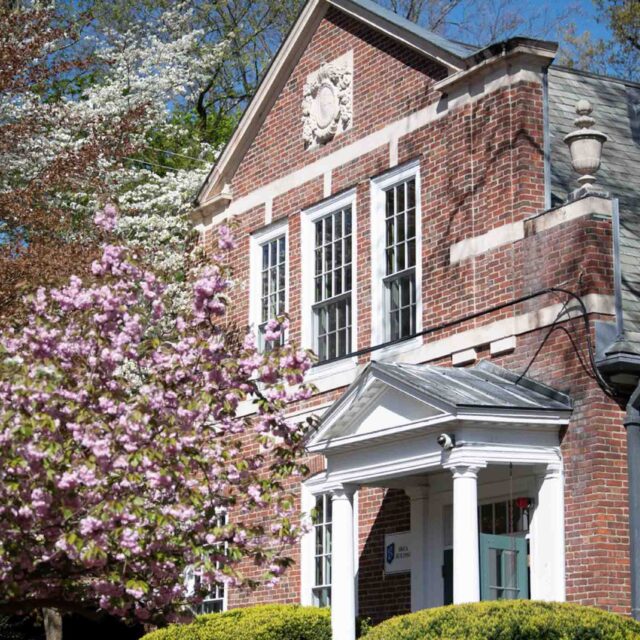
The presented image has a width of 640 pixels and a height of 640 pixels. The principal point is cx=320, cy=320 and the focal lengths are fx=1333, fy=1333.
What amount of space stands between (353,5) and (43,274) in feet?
19.1

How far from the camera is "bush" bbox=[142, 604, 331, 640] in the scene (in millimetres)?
16422

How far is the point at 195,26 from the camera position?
36.2 meters

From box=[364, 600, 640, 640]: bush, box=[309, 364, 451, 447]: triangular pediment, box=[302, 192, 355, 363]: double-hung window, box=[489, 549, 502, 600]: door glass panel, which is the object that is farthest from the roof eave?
box=[364, 600, 640, 640]: bush

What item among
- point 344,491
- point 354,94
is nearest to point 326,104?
point 354,94

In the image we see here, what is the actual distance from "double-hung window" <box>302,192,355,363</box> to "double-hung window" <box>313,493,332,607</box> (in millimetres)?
2111

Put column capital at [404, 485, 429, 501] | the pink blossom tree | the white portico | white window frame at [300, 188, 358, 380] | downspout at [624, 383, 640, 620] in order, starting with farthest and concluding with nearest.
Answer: white window frame at [300, 188, 358, 380] < column capital at [404, 485, 429, 501] < the white portico < downspout at [624, 383, 640, 620] < the pink blossom tree

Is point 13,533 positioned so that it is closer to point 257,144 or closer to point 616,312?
point 616,312

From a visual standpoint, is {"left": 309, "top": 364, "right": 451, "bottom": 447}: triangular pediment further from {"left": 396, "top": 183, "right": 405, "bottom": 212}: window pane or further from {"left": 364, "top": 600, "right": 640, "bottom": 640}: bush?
{"left": 396, "top": 183, "right": 405, "bottom": 212}: window pane

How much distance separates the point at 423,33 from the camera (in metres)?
17.6

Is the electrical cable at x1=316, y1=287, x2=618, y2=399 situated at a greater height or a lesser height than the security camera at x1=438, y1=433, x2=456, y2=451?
greater

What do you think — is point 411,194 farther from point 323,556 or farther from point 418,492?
point 323,556

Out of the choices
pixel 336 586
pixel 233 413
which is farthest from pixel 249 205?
pixel 233 413

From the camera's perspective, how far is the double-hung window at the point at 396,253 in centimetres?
1711

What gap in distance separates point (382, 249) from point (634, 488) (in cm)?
571
